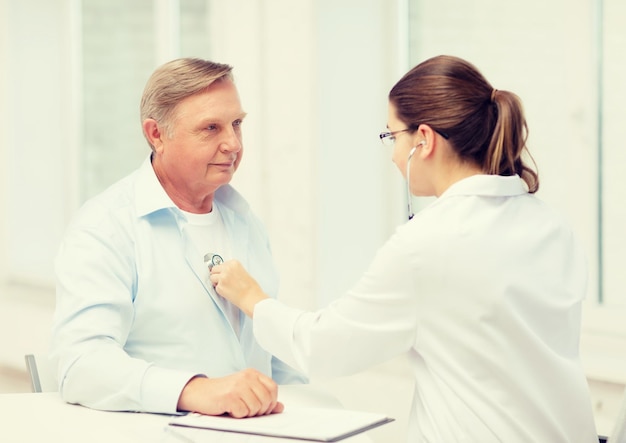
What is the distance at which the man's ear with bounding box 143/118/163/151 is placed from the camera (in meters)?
2.23

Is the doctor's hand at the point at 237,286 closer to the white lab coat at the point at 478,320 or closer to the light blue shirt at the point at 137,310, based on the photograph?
the light blue shirt at the point at 137,310

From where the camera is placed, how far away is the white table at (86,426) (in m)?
1.70

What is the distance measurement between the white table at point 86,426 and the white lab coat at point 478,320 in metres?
0.17

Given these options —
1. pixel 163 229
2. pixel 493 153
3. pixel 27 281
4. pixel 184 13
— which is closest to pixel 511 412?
pixel 493 153

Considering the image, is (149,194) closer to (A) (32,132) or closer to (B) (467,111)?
(B) (467,111)

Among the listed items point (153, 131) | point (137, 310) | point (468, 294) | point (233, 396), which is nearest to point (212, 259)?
point (137, 310)

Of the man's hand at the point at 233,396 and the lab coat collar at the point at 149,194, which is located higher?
the lab coat collar at the point at 149,194

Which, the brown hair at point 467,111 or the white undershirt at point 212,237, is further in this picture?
the white undershirt at point 212,237

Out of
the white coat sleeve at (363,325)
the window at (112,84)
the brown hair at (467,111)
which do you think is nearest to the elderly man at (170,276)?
the white coat sleeve at (363,325)

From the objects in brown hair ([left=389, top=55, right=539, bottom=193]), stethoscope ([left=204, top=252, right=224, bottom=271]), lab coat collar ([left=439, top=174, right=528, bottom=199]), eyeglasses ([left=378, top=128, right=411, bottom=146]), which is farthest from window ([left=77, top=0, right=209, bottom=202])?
lab coat collar ([left=439, top=174, right=528, bottom=199])

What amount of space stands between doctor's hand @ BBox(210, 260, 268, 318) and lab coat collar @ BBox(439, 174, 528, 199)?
50cm

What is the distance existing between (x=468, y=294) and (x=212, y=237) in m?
0.83

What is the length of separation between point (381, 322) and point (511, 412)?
282 millimetres

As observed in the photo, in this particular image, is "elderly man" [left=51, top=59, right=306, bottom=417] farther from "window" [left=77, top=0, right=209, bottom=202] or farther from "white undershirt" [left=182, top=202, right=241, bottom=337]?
"window" [left=77, top=0, right=209, bottom=202]
